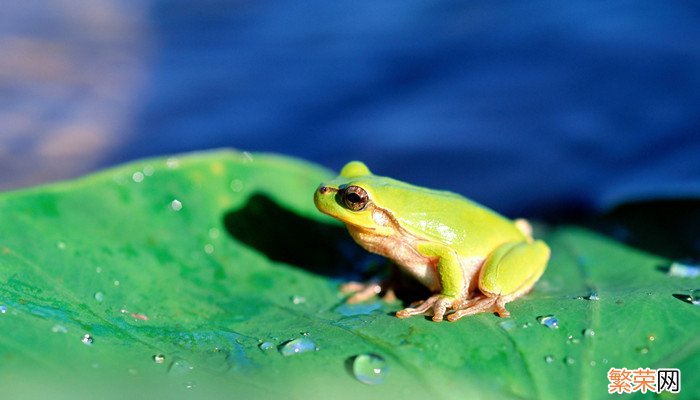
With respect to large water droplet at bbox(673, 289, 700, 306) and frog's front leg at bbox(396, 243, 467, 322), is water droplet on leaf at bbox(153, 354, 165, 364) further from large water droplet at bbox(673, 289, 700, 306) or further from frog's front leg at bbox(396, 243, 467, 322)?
large water droplet at bbox(673, 289, 700, 306)

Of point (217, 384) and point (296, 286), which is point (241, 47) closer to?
point (296, 286)

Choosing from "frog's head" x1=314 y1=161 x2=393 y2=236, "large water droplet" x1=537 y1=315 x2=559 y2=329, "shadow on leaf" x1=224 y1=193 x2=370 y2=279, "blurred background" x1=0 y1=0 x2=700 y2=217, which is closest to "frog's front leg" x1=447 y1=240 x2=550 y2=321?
"large water droplet" x1=537 y1=315 x2=559 y2=329

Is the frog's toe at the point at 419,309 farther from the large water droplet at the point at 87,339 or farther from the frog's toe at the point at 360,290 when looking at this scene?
the large water droplet at the point at 87,339

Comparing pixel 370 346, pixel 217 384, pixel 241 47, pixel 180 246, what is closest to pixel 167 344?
pixel 217 384

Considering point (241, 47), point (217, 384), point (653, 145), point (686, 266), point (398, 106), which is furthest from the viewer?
point (241, 47)

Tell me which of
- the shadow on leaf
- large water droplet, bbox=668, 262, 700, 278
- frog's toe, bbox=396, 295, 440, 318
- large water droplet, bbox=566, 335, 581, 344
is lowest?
large water droplet, bbox=566, 335, 581, 344

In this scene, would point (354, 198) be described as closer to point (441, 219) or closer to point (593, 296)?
point (441, 219)

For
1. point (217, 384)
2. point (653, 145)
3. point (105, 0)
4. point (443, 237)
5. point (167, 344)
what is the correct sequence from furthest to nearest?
1. point (105, 0)
2. point (653, 145)
3. point (443, 237)
4. point (167, 344)
5. point (217, 384)

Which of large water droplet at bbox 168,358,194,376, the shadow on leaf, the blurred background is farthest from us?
the blurred background
